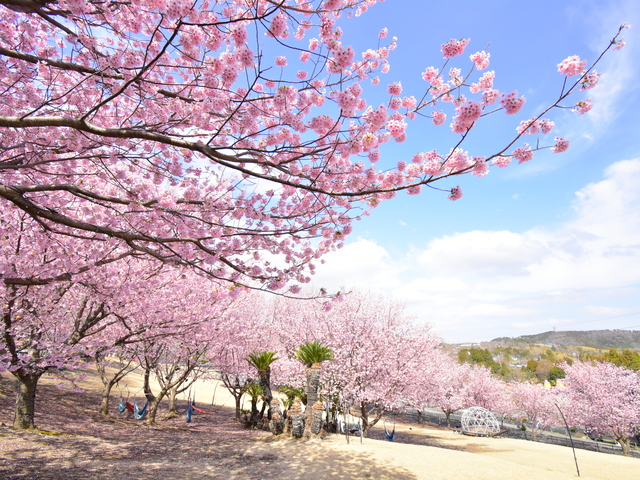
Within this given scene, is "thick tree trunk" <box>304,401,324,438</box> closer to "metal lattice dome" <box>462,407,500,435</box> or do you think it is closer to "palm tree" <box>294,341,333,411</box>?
"palm tree" <box>294,341,333,411</box>

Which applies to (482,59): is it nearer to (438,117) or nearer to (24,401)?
(438,117)

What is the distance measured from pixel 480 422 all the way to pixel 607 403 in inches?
326

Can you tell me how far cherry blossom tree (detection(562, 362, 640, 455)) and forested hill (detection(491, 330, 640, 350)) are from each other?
157 metres

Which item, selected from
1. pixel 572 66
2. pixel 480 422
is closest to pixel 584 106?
pixel 572 66

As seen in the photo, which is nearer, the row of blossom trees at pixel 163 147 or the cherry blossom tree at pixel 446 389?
the row of blossom trees at pixel 163 147

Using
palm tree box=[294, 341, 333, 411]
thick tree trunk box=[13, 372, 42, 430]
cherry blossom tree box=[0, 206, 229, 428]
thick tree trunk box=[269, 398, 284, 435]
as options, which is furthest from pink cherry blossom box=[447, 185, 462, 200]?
thick tree trunk box=[13, 372, 42, 430]

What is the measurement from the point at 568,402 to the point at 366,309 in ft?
61.1

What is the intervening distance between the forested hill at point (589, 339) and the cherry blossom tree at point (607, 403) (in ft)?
515

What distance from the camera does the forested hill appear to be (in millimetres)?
146875

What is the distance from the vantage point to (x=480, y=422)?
25312 millimetres

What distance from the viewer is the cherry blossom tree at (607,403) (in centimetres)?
2020

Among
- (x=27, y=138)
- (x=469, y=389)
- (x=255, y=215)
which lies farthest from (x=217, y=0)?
(x=469, y=389)

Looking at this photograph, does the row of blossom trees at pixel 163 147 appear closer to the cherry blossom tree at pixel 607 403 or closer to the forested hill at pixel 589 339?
the cherry blossom tree at pixel 607 403

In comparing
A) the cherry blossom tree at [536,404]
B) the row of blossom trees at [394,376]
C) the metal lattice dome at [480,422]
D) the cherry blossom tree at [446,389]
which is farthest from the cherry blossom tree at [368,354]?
the cherry blossom tree at [536,404]
